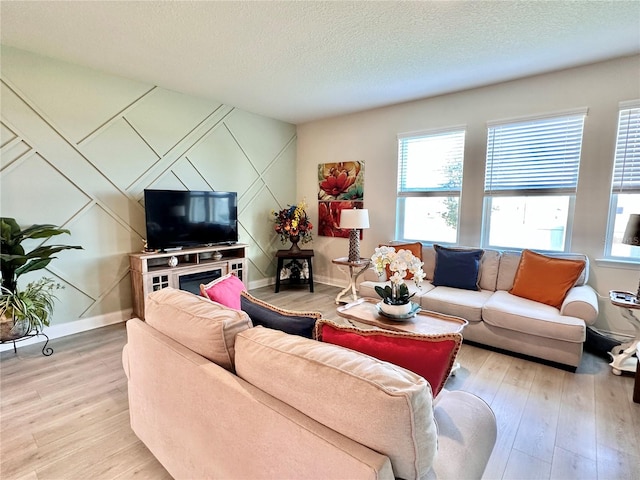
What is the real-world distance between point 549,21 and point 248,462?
3.29m

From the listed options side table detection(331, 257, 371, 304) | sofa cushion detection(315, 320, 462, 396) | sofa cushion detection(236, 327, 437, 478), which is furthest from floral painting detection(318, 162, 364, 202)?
sofa cushion detection(236, 327, 437, 478)

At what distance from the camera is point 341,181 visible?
496 cm

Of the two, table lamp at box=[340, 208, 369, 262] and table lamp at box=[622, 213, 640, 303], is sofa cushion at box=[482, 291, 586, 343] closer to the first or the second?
table lamp at box=[622, 213, 640, 303]

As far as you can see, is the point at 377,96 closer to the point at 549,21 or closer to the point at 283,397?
the point at 549,21

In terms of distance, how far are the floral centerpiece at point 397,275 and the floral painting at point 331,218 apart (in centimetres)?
264

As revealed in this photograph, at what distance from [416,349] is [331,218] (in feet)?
13.5

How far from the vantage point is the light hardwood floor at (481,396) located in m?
1.61

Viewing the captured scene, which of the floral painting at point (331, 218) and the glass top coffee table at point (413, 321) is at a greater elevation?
the floral painting at point (331, 218)

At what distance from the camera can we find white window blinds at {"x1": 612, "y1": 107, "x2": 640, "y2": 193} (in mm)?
2877

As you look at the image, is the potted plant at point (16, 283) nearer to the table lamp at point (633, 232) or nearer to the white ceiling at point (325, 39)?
the white ceiling at point (325, 39)

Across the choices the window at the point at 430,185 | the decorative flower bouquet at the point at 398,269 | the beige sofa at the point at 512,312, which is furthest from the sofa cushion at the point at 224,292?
the window at the point at 430,185

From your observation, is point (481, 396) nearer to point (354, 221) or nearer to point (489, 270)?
point (489, 270)

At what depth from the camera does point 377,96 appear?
13.1 feet

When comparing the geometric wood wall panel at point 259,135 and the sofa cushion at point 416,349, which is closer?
the sofa cushion at point 416,349
